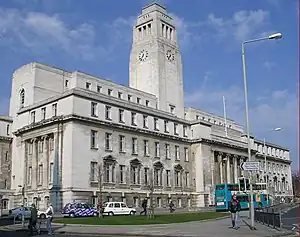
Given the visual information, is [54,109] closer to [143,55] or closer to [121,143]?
[121,143]

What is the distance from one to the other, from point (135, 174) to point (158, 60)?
2752 cm

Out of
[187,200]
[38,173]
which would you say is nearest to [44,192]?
[38,173]

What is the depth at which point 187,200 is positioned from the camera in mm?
83188

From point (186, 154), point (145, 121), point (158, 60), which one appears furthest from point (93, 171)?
point (158, 60)

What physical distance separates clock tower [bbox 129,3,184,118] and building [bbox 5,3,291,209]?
223 mm

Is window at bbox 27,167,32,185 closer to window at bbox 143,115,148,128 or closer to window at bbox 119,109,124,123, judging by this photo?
window at bbox 119,109,124,123

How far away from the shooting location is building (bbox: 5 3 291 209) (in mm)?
Answer: 65375

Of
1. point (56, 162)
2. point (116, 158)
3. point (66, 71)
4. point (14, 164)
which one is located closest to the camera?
point (56, 162)

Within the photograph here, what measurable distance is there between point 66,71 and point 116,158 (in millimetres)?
23267

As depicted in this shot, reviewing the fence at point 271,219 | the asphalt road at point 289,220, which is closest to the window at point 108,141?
the asphalt road at point 289,220

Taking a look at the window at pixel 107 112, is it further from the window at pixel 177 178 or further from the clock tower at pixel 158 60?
the clock tower at pixel 158 60

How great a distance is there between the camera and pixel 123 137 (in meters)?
72.3

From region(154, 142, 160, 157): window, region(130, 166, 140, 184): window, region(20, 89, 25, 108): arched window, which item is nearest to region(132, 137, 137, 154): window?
region(130, 166, 140, 184): window

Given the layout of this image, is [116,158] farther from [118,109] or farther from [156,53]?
[156,53]
